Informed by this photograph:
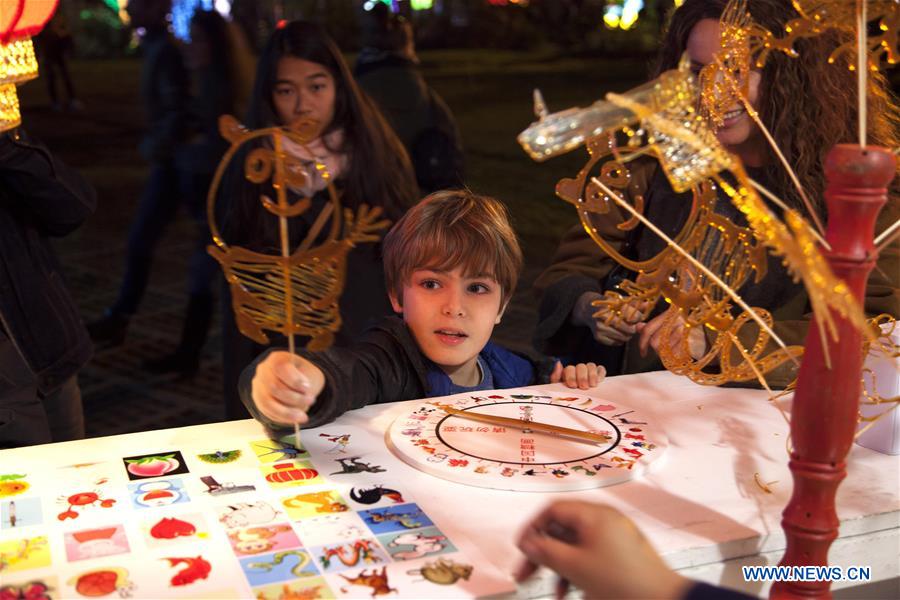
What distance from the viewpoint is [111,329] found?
4883 mm

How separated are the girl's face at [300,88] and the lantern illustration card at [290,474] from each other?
134 centimetres

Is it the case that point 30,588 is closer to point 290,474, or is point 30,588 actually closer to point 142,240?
point 290,474

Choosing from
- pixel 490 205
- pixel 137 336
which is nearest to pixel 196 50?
pixel 137 336

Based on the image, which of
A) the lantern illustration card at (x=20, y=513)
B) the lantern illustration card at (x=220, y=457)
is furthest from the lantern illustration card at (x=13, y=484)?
the lantern illustration card at (x=220, y=457)

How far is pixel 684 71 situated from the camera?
1.17 metres

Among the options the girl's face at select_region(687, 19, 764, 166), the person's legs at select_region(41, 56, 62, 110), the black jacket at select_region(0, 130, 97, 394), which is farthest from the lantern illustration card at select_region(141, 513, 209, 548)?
the person's legs at select_region(41, 56, 62, 110)

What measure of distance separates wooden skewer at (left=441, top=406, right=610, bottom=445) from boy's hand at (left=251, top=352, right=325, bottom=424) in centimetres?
27

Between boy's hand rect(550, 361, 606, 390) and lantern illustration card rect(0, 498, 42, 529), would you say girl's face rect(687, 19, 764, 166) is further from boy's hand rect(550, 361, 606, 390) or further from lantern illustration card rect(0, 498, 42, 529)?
lantern illustration card rect(0, 498, 42, 529)

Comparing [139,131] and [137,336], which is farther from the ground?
[139,131]

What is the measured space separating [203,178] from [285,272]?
2.93m

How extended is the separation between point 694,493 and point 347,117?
1618mm

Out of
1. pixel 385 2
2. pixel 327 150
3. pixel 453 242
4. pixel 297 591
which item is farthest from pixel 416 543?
pixel 385 2

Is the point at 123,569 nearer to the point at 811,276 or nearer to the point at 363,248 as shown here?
the point at 811,276

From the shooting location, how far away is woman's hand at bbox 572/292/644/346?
1.68 meters
